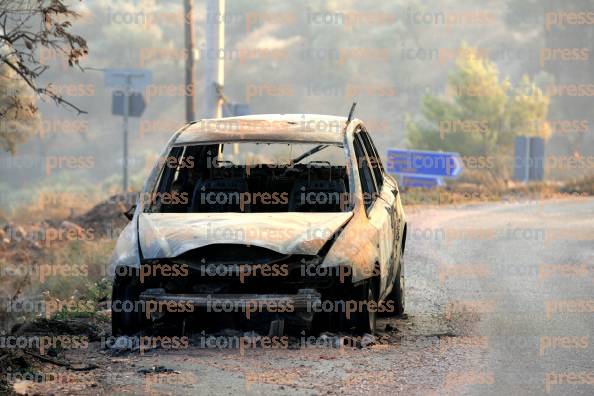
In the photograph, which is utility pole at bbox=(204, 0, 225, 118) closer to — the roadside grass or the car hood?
the roadside grass

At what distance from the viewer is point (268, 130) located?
1062cm

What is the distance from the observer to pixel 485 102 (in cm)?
5206

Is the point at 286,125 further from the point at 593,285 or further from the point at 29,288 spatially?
the point at 29,288

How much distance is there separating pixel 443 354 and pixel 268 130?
2.62 meters

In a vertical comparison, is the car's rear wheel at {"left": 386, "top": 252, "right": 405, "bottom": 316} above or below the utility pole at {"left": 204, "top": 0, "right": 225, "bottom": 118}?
below

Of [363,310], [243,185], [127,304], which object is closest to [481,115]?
[243,185]

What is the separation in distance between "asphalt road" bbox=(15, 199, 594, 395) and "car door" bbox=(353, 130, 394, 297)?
0.61 m

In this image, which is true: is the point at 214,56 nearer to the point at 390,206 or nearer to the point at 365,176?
the point at 390,206

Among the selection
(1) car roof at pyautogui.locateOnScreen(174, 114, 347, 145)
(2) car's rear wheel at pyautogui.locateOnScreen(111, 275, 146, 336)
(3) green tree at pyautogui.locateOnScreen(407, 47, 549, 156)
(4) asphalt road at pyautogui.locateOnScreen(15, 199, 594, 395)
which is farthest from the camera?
(3) green tree at pyautogui.locateOnScreen(407, 47, 549, 156)

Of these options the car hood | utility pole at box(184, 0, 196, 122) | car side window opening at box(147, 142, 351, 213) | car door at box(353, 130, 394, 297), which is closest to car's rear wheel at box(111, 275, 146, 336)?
the car hood

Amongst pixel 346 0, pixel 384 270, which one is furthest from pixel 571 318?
pixel 346 0

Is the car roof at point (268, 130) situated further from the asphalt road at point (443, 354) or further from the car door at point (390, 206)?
the asphalt road at point (443, 354)

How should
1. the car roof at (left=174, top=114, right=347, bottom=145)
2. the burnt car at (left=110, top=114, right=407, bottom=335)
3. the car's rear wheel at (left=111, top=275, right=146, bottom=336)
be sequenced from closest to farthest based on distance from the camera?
the burnt car at (left=110, top=114, right=407, bottom=335) < the car's rear wheel at (left=111, top=275, right=146, bottom=336) < the car roof at (left=174, top=114, right=347, bottom=145)

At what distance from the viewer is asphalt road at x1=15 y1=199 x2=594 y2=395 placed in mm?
7926
